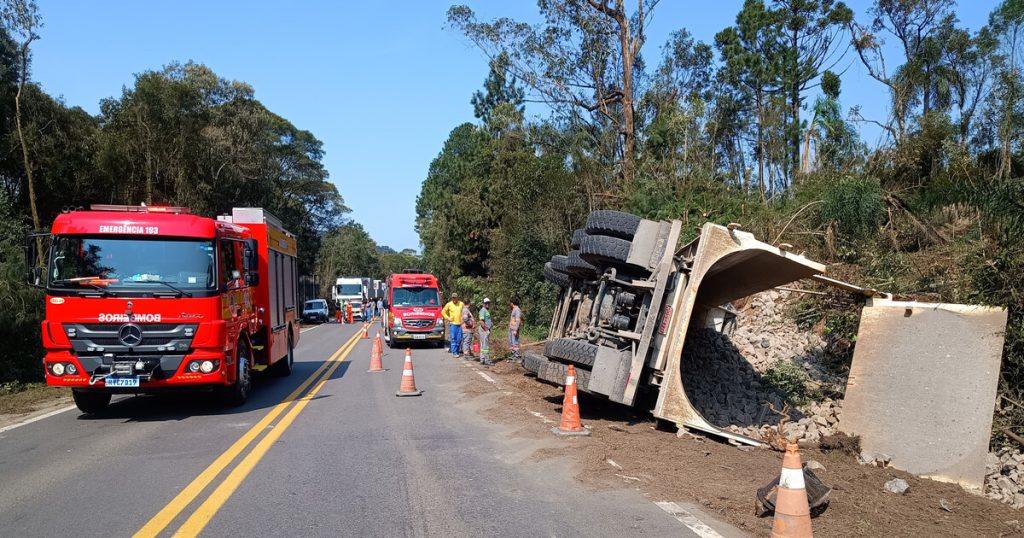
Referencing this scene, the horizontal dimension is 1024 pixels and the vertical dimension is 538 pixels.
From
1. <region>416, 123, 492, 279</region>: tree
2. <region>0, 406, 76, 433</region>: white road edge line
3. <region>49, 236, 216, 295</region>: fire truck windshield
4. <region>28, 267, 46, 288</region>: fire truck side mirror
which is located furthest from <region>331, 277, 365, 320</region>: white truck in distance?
<region>28, 267, 46, 288</region>: fire truck side mirror

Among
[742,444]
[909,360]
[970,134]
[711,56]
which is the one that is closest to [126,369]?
[742,444]

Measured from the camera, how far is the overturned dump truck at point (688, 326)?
7.60 m

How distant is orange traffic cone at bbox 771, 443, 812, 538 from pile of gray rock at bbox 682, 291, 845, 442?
421 centimetres

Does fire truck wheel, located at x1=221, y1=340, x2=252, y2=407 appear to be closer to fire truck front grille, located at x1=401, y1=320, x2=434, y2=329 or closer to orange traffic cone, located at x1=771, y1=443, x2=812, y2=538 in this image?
orange traffic cone, located at x1=771, y1=443, x2=812, y2=538

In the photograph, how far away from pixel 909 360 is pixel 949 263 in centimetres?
417

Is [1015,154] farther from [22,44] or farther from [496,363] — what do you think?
[22,44]

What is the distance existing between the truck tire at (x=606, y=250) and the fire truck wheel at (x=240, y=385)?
5513 millimetres

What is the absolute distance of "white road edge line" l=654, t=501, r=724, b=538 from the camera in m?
5.17

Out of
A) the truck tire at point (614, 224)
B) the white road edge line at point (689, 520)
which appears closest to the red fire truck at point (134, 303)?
the truck tire at point (614, 224)

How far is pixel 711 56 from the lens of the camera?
35.9 m

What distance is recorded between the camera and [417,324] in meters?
24.0

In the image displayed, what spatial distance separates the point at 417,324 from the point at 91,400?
14115mm

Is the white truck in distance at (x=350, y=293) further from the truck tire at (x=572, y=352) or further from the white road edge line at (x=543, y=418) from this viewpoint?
the truck tire at (x=572, y=352)

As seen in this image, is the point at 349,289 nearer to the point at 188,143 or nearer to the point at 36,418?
the point at 188,143
